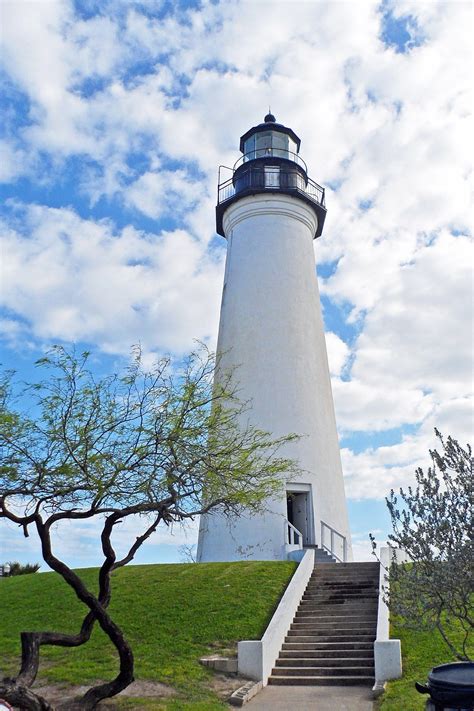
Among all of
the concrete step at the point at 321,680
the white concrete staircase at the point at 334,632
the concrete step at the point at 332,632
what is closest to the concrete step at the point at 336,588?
the white concrete staircase at the point at 334,632

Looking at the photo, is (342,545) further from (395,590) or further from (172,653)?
(395,590)

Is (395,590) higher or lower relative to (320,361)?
lower

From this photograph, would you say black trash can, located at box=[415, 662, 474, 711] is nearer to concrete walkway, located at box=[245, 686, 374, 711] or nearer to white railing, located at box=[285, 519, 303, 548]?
concrete walkway, located at box=[245, 686, 374, 711]

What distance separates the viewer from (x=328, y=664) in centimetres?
1192

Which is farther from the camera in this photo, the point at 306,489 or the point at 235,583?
the point at 306,489

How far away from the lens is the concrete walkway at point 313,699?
978cm

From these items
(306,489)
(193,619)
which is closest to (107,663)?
(193,619)

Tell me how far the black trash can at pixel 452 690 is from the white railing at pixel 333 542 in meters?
14.0

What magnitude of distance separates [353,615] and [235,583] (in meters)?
3.07

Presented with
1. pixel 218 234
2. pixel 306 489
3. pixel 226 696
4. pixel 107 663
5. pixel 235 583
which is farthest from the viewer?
pixel 218 234

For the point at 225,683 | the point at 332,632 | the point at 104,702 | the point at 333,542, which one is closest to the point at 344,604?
the point at 332,632

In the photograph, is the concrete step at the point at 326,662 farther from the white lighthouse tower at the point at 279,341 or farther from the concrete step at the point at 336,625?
the white lighthouse tower at the point at 279,341

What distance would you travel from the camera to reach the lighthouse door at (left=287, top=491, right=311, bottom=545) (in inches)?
784

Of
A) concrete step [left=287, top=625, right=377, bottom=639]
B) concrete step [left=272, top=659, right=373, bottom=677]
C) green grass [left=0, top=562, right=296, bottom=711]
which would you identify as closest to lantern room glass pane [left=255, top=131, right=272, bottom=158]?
green grass [left=0, top=562, right=296, bottom=711]
